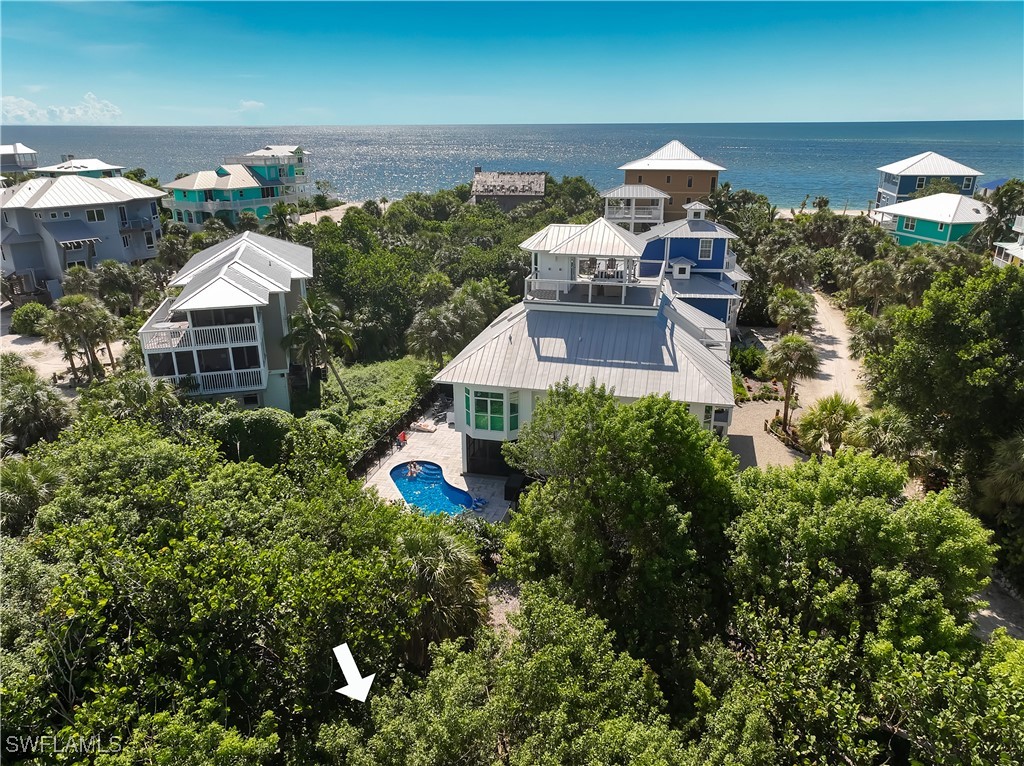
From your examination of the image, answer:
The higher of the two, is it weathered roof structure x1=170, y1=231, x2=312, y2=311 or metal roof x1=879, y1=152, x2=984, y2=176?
metal roof x1=879, y1=152, x2=984, y2=176

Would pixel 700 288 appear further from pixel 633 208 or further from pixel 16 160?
pixel 16 160

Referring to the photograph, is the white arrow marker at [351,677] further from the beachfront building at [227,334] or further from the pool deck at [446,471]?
the beachfront building at [227,334]

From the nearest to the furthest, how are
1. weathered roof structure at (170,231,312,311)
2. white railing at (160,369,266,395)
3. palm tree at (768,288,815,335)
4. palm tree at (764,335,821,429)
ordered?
weathered roof structure at (170,231,312,311) < white railing at (160,369,266,395) < palm tree at (764,335,821,429) < palm tree at (768,288,815,335)

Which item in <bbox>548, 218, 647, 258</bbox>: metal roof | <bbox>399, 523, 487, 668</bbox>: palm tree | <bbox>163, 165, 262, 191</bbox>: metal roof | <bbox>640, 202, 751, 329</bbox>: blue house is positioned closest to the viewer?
<bbox>399, 523, 487, 668</bbox>: palm tree

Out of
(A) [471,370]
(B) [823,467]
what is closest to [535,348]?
(A) [471,370]

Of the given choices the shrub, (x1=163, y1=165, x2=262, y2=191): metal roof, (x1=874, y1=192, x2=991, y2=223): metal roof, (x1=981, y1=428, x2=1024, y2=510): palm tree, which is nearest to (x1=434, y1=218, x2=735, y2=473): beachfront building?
(x1=981, y1=428, x2=1024, y2=510): palm tree

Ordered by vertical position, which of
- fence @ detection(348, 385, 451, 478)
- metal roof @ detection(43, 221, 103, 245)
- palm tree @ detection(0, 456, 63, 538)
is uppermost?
metal roof @ detection(43, 221, 103, 245)

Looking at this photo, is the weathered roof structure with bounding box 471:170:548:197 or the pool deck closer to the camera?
the pool deck

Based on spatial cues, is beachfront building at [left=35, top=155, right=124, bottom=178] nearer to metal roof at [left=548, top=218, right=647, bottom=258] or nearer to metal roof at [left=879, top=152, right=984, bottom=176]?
metal roof at [left=548, top=218, right=647, bottom=258]
